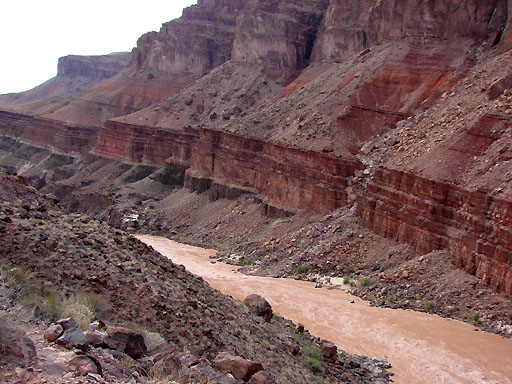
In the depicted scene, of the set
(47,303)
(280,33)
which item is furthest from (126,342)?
(280,33)

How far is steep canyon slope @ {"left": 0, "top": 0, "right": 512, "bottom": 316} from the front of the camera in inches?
1120

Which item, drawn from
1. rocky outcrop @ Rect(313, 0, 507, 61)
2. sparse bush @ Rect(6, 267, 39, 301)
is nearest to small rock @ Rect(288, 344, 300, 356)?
sparse bush @ Rect(6, 267, 39, 301)

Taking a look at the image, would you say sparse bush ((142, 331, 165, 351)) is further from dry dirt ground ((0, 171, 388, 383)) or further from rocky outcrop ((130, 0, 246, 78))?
rocky outcrop ((130, 0, 246, 78))

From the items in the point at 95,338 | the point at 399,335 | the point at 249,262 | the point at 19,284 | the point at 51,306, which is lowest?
the point at 249,262

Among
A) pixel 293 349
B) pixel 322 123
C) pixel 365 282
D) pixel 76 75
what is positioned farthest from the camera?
pixel 76 75

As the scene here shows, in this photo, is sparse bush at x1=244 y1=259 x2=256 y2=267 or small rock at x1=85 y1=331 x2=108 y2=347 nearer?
small rock at x1=85 y1=331 x2=108 y2=347

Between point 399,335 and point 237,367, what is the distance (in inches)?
454

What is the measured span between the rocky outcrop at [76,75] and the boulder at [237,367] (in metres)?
118

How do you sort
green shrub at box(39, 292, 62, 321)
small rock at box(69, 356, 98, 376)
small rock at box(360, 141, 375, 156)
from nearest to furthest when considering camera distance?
1. small rock at box(69, 356, 98, 376)
2. green shrub at box(39, 292, 62, 321)
3. small rock at box(360, 141, 375, 156)

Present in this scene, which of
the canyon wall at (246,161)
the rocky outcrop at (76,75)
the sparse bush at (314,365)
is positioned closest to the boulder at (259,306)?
the sparse bush at (314,365)

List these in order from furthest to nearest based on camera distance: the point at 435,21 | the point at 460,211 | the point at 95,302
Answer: the point at 435,21 < the point at 460,211 < the point at 95,302

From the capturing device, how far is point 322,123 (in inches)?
1686

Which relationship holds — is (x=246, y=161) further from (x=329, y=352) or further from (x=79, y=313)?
(x=79, y=313)

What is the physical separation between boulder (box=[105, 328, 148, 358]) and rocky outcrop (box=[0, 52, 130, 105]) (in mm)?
118408
